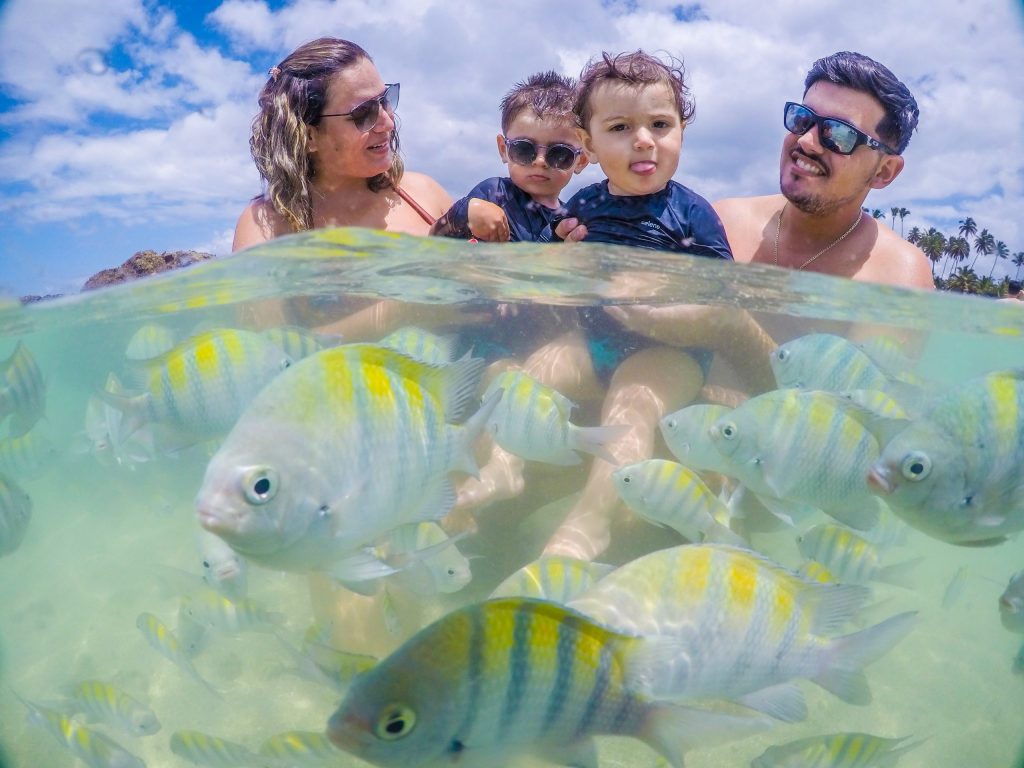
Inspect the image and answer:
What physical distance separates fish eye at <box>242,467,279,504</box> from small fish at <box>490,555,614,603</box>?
1412mm

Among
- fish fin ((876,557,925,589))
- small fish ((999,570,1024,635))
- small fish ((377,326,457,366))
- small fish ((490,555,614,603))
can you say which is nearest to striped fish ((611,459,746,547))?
small fish ((490,555,614,603))

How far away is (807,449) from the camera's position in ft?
10.3

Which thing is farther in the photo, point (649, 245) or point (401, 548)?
point (649, 245)

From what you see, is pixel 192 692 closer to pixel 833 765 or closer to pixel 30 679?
pixel 30 679

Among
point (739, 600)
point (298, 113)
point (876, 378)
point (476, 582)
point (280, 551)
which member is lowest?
point (476, 582)

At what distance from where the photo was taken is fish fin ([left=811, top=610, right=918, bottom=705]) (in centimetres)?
240

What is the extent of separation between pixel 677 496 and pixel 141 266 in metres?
6.64

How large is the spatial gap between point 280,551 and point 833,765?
9.44 ft

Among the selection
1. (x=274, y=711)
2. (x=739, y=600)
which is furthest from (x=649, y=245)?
(x=274, y=711)

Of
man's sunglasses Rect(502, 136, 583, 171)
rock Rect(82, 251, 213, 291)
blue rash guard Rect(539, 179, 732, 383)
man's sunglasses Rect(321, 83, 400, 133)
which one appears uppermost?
man's sunglasses Rect(321, 83, 400, 133)

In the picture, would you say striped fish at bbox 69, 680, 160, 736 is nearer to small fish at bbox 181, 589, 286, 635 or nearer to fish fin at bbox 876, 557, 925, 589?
small fish at bbox 181, 589, 286, 635

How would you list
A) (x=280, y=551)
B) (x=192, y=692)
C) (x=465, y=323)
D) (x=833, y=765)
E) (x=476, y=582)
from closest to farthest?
(x=280, y=551), (x=833, y=765), (x=192, y=692), (x=476, y=582), (x=465, y=323)

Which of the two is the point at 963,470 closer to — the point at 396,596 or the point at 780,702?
the point at 780,702

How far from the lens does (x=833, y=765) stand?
305 centimetres
